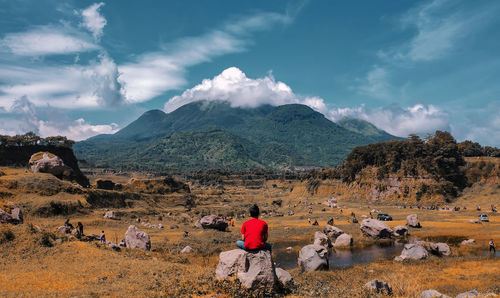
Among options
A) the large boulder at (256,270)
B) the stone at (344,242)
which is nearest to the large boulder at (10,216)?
the large boulder at (256,270)

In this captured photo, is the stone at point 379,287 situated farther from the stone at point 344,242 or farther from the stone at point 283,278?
the stone at point 344,242

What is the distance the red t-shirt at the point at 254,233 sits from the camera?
12.7 meters

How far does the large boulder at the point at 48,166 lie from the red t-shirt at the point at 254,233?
70.4 metres

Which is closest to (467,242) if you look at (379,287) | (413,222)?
(413,222)

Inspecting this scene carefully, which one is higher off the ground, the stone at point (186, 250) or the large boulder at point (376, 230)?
the large boulder at point (376, 230)

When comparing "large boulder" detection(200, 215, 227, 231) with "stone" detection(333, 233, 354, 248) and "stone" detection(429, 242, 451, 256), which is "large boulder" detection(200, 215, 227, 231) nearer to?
"stone" detection(333, 233, 354, 248)

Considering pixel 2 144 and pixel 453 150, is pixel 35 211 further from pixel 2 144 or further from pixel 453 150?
pixel 453 150

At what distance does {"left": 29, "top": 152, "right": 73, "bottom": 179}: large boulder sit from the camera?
6619cm

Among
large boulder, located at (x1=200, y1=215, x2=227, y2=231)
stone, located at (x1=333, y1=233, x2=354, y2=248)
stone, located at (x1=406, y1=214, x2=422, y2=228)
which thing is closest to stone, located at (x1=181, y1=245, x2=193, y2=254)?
large boulder, located at (x1=200, y1=215, x2=227, y2=231)

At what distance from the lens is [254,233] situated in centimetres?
1290

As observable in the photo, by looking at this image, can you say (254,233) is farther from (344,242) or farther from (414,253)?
(344,242)

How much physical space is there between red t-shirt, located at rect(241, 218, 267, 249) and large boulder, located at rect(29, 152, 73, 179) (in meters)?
70.4

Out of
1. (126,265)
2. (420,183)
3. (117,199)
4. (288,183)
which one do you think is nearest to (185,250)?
(126,265)

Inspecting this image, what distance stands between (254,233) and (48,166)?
235 feet
